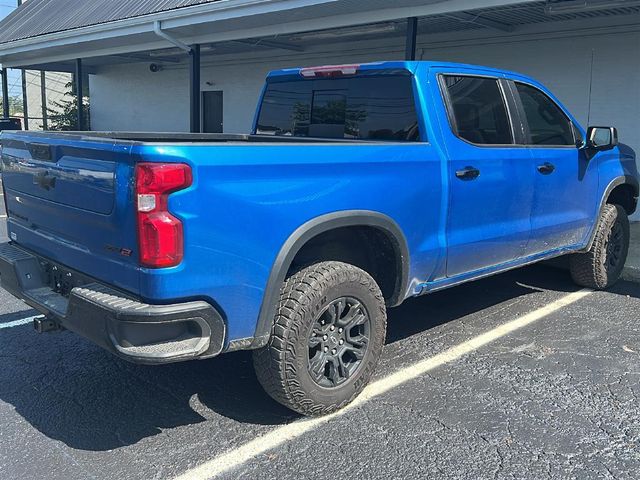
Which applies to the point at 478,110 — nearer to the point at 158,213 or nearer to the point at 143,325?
the point at 158,213

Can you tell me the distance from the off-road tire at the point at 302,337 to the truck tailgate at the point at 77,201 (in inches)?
30.7

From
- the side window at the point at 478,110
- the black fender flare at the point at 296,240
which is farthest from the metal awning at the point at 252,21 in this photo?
the black fender flare at the point at 296,240

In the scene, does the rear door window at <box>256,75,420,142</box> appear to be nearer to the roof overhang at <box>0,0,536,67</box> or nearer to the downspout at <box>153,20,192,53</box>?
the roof overhang at <box>0,0,536,67</box>

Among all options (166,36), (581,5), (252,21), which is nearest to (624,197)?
(581,5)

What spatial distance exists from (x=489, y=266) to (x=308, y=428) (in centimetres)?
189

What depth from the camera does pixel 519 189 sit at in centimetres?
449

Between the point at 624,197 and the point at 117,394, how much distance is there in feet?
16.5

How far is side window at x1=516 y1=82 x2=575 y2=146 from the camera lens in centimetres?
475

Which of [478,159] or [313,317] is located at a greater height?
[478,159]

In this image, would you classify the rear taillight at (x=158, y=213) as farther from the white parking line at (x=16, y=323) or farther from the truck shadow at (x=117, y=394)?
the white parking line at (x=16, y=323)

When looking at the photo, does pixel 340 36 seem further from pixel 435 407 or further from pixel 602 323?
pixel 435 407

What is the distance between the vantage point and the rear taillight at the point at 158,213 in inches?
104

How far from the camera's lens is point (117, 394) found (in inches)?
146

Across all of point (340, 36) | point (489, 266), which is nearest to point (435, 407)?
point (489, 266)
